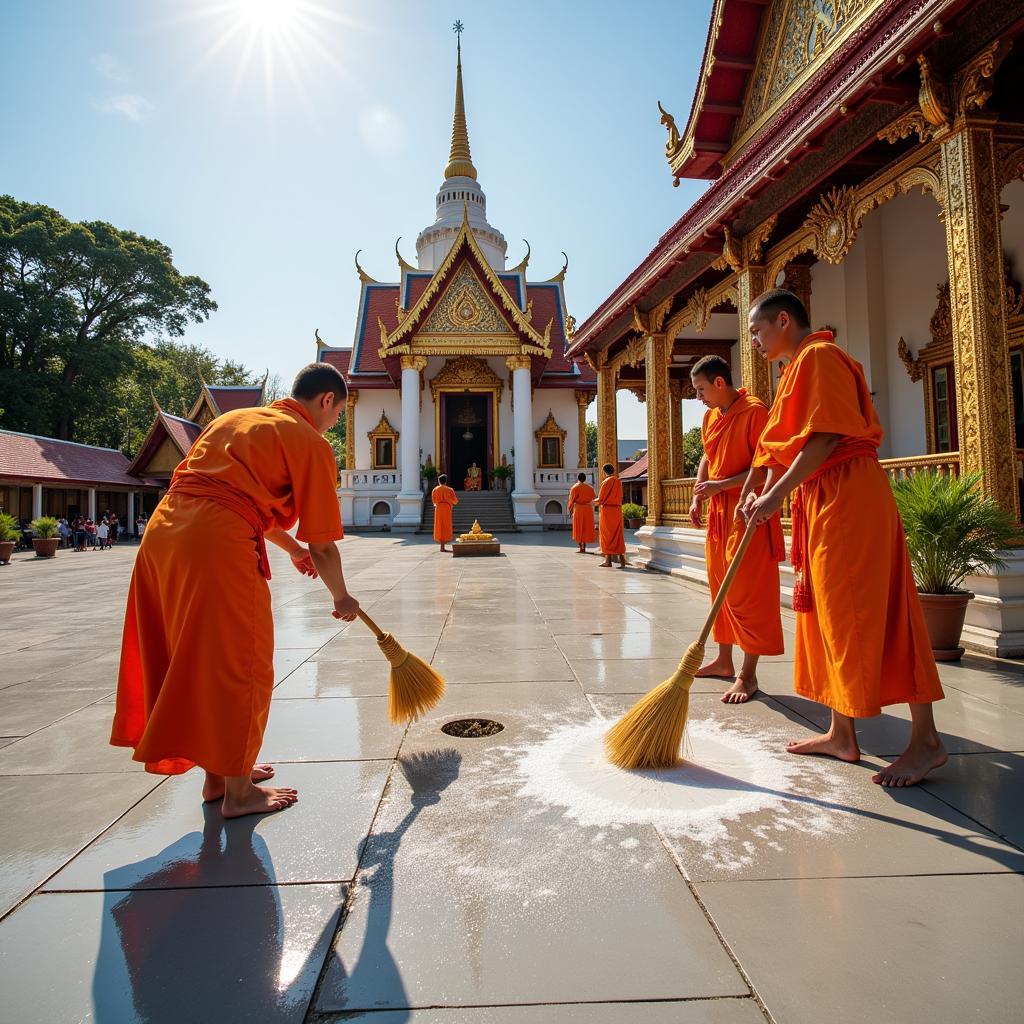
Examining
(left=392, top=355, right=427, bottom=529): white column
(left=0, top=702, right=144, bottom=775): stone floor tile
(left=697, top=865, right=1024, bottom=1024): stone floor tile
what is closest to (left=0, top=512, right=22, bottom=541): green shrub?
(left=392, top=355, right=427, bottom=529): white column

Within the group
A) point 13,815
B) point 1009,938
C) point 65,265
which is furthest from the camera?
point 65,265

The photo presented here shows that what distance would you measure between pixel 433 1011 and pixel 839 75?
18.3 ft

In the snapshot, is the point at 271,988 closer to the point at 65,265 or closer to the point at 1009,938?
the point at 1009,938

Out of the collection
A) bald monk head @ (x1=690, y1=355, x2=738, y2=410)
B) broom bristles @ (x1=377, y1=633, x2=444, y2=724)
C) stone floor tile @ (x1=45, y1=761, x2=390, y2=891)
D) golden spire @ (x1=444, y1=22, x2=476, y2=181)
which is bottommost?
stone floor tile @ (x1=45, y1=761, x2=390, y2=891)

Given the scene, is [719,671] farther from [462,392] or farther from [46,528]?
[462,392]

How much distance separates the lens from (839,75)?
452 cm

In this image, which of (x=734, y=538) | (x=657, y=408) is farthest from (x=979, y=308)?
(x=657, y=408)

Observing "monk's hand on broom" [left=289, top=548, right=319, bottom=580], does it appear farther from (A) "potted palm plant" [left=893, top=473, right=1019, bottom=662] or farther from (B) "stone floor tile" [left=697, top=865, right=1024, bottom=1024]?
(A) "potted palm plant" [left=893, top=473, right=1019, bottom=662]

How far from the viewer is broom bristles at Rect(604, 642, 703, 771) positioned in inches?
93.1

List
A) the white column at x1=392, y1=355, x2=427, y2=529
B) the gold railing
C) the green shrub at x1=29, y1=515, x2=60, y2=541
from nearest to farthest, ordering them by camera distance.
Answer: the gold railing
the green shrub at x1=29, y1=515, x2=60, y2=541
the white column at x1=392, y1=355, x2=427, y2=529

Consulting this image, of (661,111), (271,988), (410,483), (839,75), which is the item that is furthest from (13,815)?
(410,483)

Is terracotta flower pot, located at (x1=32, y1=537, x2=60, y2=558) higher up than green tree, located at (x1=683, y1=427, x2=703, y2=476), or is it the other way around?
green tree, located at (x1=683, y1=427, x2=703, y2=476)

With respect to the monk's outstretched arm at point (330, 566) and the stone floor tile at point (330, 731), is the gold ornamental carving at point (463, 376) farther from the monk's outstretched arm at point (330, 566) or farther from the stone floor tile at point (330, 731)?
the monk's outstretched arm at point (330, 566)

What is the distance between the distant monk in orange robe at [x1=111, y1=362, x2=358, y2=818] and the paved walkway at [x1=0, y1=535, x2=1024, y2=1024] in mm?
258
